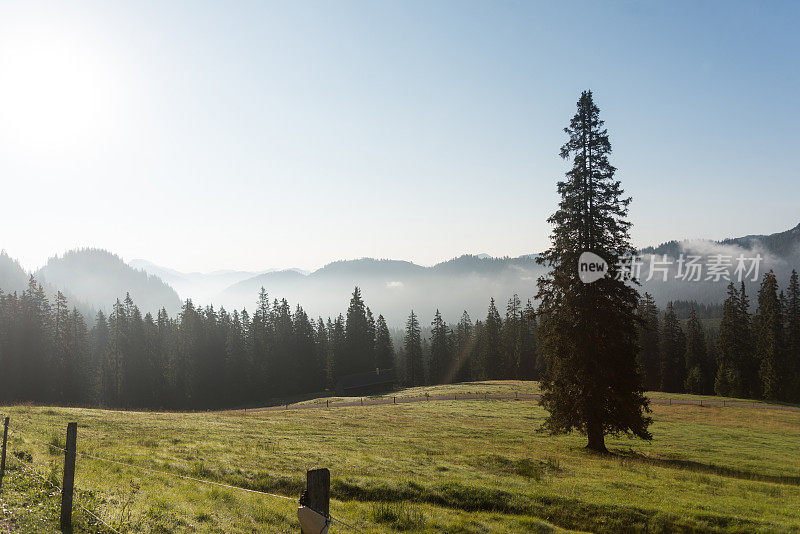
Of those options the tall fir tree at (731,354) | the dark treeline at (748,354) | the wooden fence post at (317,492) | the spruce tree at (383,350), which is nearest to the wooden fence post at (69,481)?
the wooden fence post at (317,492)

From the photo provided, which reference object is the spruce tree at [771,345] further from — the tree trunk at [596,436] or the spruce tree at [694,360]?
the tree trunk at [596,436]

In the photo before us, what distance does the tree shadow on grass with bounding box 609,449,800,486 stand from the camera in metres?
22.7

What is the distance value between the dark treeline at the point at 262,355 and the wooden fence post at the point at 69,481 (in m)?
78.8

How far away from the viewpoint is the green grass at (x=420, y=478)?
12.9m

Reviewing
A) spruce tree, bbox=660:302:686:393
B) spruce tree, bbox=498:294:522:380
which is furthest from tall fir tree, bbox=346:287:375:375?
spruce tree, bbox=660:302:686:393

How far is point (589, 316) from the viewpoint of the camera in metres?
25.9

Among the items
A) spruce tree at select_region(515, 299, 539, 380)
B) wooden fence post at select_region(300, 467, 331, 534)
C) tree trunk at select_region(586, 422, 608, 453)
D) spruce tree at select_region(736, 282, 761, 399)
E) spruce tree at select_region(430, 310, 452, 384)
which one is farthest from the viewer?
spruce tree at select_region(430, 310, 452, 384)

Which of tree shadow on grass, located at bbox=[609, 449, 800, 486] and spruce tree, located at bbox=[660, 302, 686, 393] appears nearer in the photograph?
tree shadow on grass, located at bbox=[609, 449, 800, 486]

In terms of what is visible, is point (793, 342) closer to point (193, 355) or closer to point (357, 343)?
point (357, 343)

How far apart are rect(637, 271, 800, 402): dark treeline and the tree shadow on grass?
195 ft

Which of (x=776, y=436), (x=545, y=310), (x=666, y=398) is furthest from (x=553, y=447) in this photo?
(x=666, y=398)

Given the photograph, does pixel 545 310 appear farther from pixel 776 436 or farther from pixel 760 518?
pixel 776 436

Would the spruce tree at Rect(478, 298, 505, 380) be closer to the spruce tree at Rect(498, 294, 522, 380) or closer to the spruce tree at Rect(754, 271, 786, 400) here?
the spruce tree at Rect(498, 294, 522, 380)

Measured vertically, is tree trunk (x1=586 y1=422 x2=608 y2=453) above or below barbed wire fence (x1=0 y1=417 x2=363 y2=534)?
below
